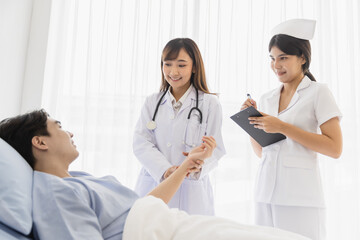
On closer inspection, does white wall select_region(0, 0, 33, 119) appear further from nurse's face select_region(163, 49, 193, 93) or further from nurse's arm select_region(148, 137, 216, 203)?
nurse's arm select_region(148, 137, 216, 203)

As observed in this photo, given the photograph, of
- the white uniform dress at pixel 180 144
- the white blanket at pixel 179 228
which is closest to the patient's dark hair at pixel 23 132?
the white blanket at pixel 179 228

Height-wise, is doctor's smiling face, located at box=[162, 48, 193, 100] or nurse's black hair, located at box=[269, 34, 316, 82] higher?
nurse's black hair, located at box=[269, 34, 316, 82]

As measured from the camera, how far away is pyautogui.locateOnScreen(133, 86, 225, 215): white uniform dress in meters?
1.62

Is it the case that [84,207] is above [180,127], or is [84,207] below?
below

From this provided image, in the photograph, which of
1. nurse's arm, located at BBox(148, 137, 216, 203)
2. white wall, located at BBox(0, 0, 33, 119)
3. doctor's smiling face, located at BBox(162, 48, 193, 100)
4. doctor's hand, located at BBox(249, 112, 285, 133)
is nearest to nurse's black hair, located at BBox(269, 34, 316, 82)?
doctor's hand, located at BBox(249, 112, 285, 133)

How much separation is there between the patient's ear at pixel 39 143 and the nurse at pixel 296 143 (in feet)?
3.15

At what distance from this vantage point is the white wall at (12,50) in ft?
6.76

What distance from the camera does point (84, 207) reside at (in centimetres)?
97

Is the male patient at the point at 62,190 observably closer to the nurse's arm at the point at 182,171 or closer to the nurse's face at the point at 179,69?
the nurse's arm at the point at 182,171

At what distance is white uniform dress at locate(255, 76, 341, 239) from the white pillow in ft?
3.65

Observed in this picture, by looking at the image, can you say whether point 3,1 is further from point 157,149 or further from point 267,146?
point 267,146

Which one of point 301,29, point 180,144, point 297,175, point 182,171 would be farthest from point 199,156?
point 301,29

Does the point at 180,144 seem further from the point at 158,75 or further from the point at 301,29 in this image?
the point at 158,75

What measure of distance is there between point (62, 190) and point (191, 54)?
3.53 ft
